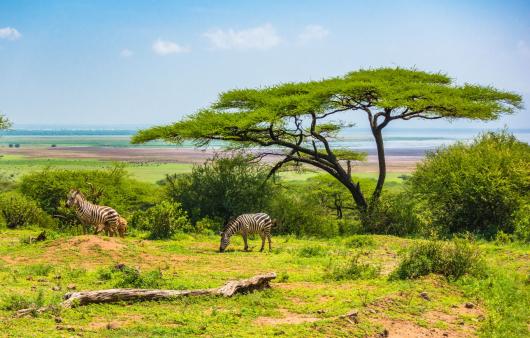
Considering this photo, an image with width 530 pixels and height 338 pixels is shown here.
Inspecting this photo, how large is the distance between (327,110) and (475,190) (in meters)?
7.11

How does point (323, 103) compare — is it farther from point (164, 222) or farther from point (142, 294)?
point (142, 294)

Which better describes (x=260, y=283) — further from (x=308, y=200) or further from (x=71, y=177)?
(x=71, y=177)

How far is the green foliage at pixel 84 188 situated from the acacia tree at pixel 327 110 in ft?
7.46

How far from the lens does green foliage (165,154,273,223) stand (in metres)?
23.5

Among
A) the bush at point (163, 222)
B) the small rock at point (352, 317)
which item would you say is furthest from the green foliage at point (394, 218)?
the small rock at point (352, 317)

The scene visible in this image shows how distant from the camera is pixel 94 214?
59.1ft

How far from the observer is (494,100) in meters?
27.4

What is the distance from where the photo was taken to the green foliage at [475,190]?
21.5m

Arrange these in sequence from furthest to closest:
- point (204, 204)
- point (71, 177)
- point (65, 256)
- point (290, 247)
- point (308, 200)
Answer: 1. point (71, 177)
2. point (308, 200)
3. point (204, 204)
4. point (290, 247)
5. point (65, 256)

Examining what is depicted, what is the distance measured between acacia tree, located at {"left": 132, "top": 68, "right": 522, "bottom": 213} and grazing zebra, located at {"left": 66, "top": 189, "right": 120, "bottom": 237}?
713 cm

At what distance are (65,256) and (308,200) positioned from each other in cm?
1243

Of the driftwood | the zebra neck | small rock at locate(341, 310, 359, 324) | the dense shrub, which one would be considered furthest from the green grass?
small rock at locate(341, 310, 359, 324)

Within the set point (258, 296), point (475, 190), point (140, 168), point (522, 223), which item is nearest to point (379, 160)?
point (475, 190)

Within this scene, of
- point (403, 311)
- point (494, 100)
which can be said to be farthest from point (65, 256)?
point (494, 100)
